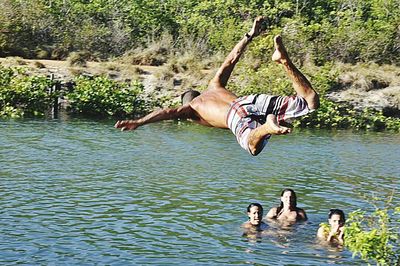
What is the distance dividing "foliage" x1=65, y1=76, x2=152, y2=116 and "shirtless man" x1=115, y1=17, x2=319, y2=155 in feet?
79.1

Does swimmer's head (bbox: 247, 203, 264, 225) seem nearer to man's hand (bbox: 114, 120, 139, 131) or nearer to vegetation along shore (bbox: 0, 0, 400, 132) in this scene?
man's hand (bbox: 114, 120, 139, 131)

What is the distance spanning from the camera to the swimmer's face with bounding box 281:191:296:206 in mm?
14508

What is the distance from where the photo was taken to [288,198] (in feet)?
47.9

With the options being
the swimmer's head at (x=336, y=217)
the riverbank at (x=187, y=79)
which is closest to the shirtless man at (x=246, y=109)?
the swimmer's head at (x=336, y=217)

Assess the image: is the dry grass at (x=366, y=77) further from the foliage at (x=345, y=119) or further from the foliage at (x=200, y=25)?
the foliage at (x=200, y=25)

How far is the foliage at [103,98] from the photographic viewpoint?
105ft

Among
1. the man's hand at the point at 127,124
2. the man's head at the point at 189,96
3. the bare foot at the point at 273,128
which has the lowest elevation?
the man's hand at the point at 127,124

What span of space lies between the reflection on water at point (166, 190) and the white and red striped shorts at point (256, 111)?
4.48 m

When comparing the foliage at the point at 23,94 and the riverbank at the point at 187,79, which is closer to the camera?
the foliage at the point at 23,94

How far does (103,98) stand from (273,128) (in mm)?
25503

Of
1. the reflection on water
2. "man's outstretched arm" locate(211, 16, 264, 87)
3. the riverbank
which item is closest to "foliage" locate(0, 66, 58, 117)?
the riverbank

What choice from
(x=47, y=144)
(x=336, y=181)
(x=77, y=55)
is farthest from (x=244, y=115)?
(x=77, y=55)

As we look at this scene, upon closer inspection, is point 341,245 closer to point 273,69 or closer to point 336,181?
point 336,181

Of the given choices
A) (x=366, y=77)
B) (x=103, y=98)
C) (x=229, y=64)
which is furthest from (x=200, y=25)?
(x=229, y=64)
